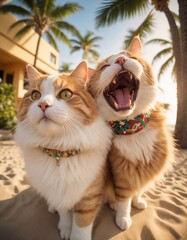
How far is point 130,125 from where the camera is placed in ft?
4.13

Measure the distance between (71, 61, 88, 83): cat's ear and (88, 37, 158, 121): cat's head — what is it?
0.10 m

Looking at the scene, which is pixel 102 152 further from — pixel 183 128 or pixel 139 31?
pixel 139 31

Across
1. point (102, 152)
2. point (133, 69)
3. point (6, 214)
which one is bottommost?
point (6, 214)

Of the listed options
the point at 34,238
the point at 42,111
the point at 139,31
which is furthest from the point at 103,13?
the point at 34,238

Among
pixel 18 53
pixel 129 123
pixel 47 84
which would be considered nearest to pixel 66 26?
pixel 18 53

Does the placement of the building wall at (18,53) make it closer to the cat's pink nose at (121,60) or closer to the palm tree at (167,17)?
the palm tree at (167,17)

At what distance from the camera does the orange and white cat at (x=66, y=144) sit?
3.52ft

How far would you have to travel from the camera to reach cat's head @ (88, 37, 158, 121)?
1.23m

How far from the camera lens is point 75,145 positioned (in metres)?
1.09

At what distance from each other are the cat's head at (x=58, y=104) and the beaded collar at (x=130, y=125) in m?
0.20

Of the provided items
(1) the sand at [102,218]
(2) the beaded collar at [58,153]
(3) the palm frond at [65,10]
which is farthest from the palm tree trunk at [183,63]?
(3) the palm frond at [65,10]

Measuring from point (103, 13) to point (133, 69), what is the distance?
5.47 meters

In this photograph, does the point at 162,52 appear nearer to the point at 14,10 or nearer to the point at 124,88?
the point at 14,10

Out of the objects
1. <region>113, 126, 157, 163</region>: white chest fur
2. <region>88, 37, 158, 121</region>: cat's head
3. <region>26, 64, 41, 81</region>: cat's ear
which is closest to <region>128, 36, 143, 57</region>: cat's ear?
<region>88, 37, 158, 121</region>: cat's head
